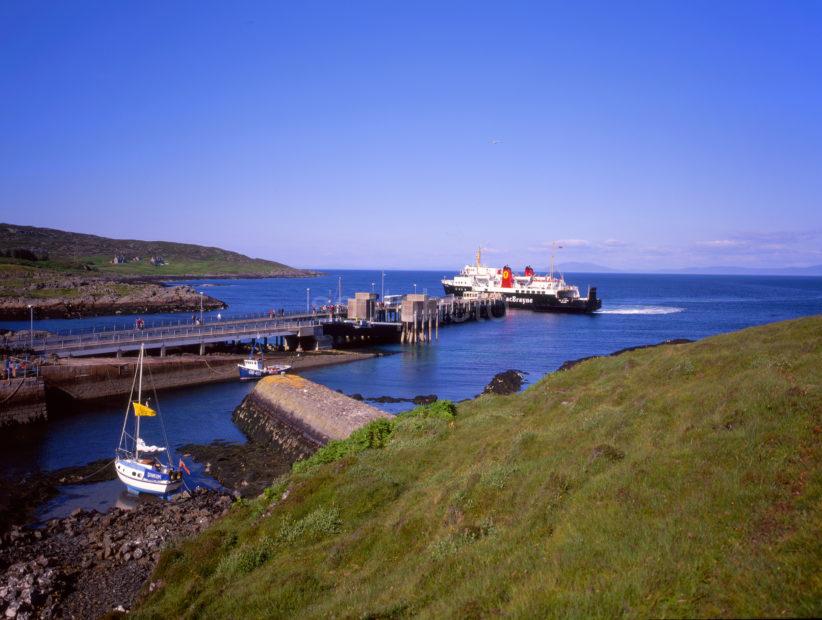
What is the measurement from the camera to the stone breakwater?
1527 centimetres

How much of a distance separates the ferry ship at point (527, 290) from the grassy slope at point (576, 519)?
320 ft

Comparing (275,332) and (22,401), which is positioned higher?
(275,332)

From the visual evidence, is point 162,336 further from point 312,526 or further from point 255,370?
point 312,526

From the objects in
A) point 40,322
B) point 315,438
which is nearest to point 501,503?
point 315,438

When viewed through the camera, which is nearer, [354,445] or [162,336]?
[354,445]

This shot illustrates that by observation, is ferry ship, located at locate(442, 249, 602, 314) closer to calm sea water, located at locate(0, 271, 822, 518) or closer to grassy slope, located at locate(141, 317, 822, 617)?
calm sea water, located at locate(0, 271, 822, 518)

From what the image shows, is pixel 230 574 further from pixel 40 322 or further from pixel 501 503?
pixel 40 322

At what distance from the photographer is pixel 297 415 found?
109ft

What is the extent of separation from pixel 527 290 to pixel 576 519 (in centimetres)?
11247

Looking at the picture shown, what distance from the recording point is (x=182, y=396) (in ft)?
142

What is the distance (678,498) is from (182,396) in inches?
1557

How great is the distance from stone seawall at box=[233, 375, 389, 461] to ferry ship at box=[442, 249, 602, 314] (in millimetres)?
85088

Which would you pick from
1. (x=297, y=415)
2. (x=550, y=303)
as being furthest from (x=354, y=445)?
(x=550, y=303)

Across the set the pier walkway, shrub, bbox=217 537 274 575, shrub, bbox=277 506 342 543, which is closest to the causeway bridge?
the pier walkway
